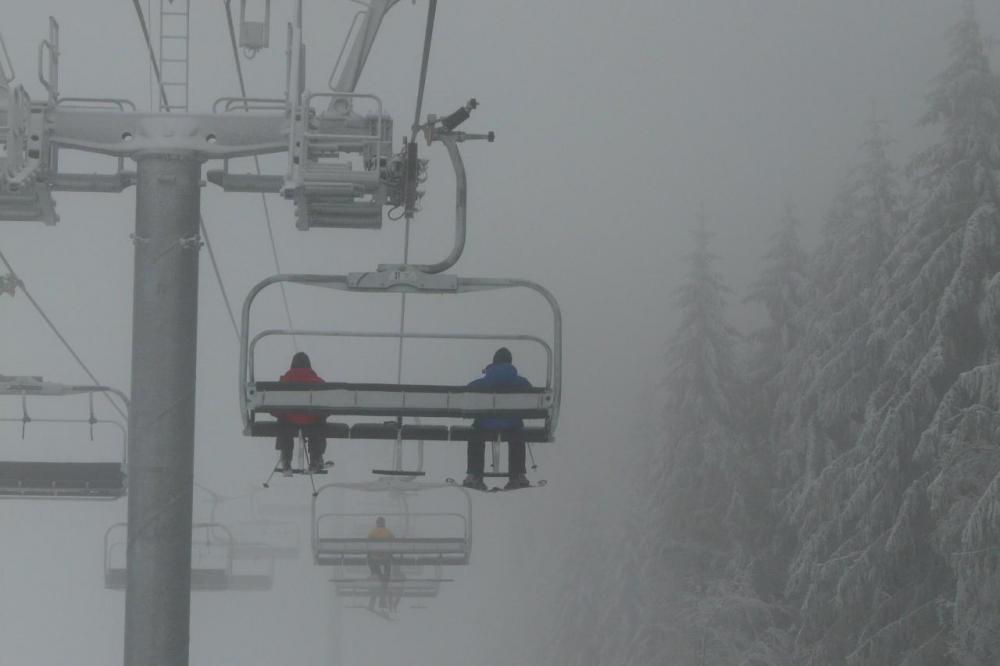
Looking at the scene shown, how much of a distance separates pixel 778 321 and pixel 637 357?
79.3 meters

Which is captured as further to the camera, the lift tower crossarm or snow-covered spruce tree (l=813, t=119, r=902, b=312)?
snow-covered spruce tree (l=813, t=119, r=902, b=312)

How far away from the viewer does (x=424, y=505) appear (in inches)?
6033

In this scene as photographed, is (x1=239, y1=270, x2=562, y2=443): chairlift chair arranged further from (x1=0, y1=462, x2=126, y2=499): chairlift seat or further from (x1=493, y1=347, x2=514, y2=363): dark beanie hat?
(x1=0, y1=462, x2=126, y2=499): chairlift seat

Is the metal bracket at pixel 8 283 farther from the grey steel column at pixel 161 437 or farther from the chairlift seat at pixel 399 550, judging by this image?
the grey steel column at pixel 161 437

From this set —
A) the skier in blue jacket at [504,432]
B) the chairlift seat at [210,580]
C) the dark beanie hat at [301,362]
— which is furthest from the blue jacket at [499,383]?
the chairlift seat at [210,580]

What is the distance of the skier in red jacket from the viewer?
1035cm

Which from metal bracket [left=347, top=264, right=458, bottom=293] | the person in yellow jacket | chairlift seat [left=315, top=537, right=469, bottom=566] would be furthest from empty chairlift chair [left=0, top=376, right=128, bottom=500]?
the person in yellow jacket

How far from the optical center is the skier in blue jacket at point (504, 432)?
10281 millimetres

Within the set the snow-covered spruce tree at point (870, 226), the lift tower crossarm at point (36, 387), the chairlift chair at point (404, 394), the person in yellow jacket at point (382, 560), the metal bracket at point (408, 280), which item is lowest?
the person in yellow jacket at point (382, 560)

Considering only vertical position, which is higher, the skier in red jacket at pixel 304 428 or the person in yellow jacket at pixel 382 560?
the skier in red jacket at pixel 304 428

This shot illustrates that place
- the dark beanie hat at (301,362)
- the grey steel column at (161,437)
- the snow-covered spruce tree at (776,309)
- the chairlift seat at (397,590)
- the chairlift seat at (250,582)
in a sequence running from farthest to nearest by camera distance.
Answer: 1. the snow-covered spruce tree at (776,309)
2. the chairlift seat at (250,582)
3. the chairlift seat at (397,590)
4. the dark beanie hat at (301,362)
5. the grey steel column at (161,437)

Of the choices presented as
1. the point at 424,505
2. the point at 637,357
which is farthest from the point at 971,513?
the point at 424,505

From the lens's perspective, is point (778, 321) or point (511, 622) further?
point (511, 622)

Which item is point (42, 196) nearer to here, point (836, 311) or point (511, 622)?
point (836, 311)
